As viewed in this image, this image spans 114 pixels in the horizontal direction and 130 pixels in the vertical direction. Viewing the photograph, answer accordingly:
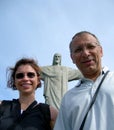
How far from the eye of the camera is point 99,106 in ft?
6.79

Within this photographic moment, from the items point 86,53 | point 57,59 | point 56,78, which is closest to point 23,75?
point 86,53

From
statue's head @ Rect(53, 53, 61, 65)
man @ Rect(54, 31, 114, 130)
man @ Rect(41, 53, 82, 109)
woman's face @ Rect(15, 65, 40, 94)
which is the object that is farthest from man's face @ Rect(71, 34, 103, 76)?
statue's head @ Rect(53, 53, 61, 65)

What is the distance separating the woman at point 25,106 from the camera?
2.54 metres

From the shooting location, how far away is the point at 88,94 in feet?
7.13

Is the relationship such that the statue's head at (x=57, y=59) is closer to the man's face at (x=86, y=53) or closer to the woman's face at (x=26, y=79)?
the woman's face at (x=26, y=79)

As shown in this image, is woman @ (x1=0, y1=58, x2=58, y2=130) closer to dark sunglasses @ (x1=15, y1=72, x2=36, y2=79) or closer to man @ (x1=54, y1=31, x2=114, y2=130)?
dark sunglasses @ (x1=15, y1=72, x2=36, y2=79)

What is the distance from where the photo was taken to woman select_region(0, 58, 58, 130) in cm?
254

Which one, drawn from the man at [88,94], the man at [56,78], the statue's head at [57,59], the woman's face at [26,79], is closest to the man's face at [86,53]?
the man at [88,94]

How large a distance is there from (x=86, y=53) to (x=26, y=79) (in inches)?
23.9

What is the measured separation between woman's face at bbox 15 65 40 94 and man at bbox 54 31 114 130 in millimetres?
470

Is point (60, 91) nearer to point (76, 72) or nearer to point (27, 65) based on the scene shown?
point (76, 72)

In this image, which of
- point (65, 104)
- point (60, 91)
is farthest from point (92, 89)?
point (60, 91)

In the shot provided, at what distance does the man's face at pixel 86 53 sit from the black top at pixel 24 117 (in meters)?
0.51

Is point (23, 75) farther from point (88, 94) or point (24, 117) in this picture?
point (88, 94)
